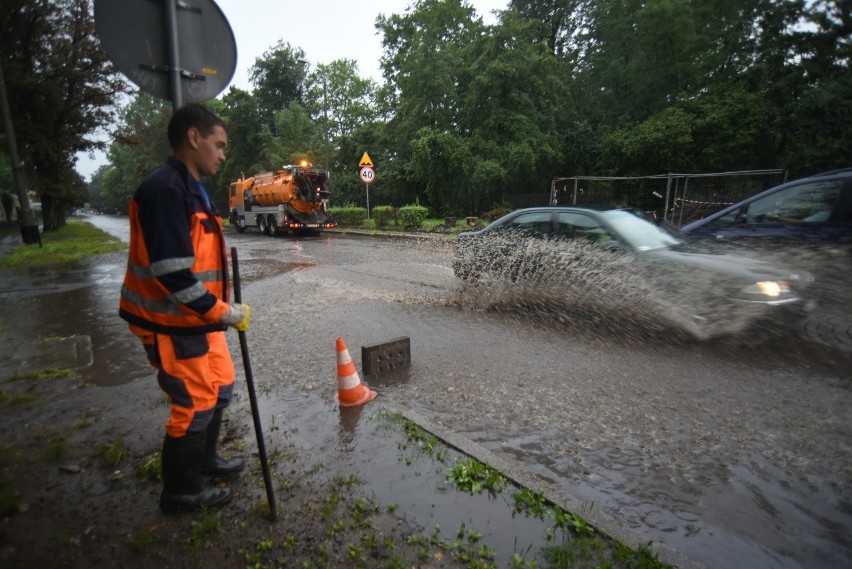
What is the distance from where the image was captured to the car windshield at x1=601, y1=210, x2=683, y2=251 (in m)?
5.32

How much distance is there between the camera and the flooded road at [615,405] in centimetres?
234

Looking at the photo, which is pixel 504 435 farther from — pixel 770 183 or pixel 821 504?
pixel 770 183

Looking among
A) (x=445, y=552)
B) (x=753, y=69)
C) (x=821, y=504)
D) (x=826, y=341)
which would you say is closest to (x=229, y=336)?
(x=445, y=552)

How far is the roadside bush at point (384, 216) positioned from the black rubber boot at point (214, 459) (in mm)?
19319

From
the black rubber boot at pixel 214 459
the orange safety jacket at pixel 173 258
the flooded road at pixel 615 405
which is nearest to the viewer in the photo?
the orange safety jacket at pixel 173 258

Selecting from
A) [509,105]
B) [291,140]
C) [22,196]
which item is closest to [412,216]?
[509,105]

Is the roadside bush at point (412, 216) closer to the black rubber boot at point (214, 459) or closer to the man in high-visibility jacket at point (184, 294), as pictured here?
the black rubber boot at point (214, 459)

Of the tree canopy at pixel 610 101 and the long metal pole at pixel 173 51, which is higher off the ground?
the tree canopy at pixel 610 101

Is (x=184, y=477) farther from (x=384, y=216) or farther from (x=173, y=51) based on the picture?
(x=384, y=216)

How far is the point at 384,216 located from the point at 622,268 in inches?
694

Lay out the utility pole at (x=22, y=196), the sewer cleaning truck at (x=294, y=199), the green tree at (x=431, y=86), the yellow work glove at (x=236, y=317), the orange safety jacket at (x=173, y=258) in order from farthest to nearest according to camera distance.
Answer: the green tree at (x=431, y=86)
the sewer cleaning truck at (x=294, y=199)
the utility pole at (x=22, y=196)
the yellow work glove at (x=236, y=317)
the orange safety jacket at (x=173, y=258)

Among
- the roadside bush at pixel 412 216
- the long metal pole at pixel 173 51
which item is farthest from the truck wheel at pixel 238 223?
the long metal pole at pixel 173 51

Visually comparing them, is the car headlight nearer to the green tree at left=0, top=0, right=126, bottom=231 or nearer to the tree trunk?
the green tree at left=0, top=0, right=126, bottom=231

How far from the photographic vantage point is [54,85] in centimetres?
2050
